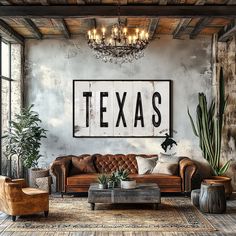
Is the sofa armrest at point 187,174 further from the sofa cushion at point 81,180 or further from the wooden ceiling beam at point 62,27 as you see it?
the wooden ceiling beam at point 62,27

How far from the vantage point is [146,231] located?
21.2ft

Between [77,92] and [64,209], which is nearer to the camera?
[64,209]

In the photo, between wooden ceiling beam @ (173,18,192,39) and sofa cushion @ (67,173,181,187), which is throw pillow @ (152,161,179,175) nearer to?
sofa cushion @ (67,173,181,187)

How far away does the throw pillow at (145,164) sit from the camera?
9.45m

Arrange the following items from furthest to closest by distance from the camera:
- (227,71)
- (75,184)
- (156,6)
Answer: (227,71) → (75,184) → (156,6)

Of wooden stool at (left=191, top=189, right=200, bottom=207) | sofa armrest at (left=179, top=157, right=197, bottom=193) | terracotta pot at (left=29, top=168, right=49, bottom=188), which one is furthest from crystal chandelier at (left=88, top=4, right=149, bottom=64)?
terracotta pot at (left=29, top=168, right=49, bottom=188)

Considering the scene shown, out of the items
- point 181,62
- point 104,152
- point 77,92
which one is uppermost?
point 181,62

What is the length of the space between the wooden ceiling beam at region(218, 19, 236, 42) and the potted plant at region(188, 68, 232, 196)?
26.6 inches

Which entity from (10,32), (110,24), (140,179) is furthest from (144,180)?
(10,32)

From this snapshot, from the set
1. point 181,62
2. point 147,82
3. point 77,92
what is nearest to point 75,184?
point 77,92

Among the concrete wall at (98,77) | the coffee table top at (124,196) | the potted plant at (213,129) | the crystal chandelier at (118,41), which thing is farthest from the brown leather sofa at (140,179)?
the crystal chandelier at (118,41)

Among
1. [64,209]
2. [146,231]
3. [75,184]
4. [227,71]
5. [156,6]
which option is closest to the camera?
[146,231]

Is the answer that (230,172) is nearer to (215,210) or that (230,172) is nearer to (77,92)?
(215,210)

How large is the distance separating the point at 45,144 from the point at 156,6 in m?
4.17
